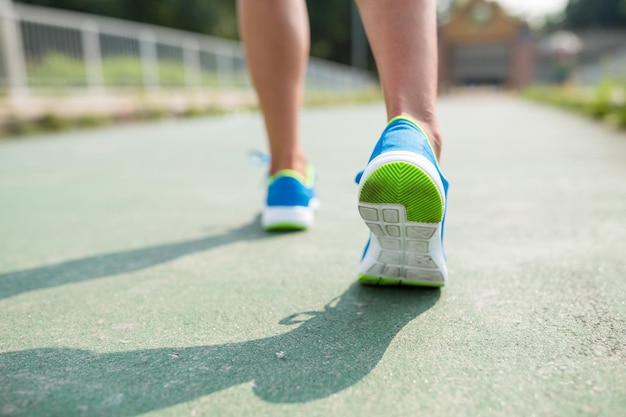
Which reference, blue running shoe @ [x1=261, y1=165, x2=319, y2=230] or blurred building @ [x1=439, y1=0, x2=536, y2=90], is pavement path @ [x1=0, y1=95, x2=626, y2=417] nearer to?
blue running shoe @ [x1=261, y1=165, x2=319, y2=230]

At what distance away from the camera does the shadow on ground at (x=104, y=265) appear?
3.43 feet

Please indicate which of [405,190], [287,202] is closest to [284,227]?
[287,202]

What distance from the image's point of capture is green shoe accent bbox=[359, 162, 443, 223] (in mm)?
762

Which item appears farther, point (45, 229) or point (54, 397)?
point (45, 229)

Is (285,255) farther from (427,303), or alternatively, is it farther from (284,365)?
(284,365)

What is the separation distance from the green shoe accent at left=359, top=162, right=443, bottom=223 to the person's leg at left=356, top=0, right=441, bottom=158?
0.44 feet

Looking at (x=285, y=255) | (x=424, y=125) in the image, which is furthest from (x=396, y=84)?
(x=285, y=255)

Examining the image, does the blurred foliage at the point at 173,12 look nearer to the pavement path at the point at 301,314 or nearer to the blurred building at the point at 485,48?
the blurred building at the point at 485,48

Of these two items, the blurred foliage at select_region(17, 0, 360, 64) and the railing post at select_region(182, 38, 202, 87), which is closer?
the railing post at select_region(182, 38, 202, 87)

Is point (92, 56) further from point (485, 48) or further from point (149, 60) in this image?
point (485, 48)

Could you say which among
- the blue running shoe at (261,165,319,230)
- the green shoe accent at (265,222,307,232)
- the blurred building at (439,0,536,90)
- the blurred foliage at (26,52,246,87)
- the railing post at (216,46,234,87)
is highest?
the blurred building at (439,0,536,90)

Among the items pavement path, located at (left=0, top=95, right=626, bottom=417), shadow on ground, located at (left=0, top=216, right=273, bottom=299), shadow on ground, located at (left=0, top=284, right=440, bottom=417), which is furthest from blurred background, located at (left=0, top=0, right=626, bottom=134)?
shadow on ground, located at (left=0, top=284, right=440, bottom=417)

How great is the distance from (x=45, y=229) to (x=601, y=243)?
1.44 m

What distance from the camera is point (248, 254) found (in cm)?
121
